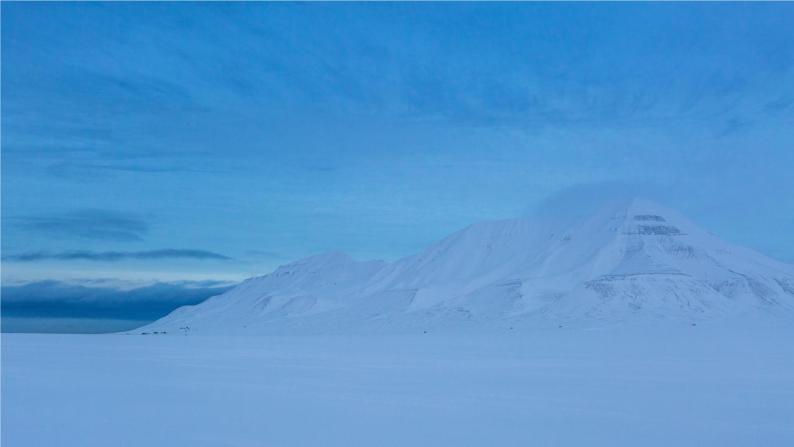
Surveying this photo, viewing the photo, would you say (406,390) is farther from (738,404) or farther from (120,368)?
(120,368)

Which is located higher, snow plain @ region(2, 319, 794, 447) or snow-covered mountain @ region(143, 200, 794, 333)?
snow-covered mountain @ region(143, 200, 794, 333)

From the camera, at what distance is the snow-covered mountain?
113 metres

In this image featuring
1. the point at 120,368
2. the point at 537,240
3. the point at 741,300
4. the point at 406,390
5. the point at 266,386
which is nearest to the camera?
the point at 406,390

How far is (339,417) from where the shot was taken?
1728 cm

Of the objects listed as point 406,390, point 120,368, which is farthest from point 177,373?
point 406,390

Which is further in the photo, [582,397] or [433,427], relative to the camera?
[582,397]

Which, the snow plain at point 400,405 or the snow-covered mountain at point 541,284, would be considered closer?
the snow plain at point 400,405

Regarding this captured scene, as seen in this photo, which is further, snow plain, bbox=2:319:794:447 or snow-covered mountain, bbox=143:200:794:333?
snow-covered mountain, bbox=143:200:794:333

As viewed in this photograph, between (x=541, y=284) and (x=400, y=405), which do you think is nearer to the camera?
(x=400, y=405)

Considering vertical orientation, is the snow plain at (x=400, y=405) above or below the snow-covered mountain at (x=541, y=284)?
below

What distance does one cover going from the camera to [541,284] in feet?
405

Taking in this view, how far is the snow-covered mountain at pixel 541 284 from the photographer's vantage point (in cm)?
11319

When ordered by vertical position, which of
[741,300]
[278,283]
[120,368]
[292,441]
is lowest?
[292,441]

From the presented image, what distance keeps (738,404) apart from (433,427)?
8.00 metres
